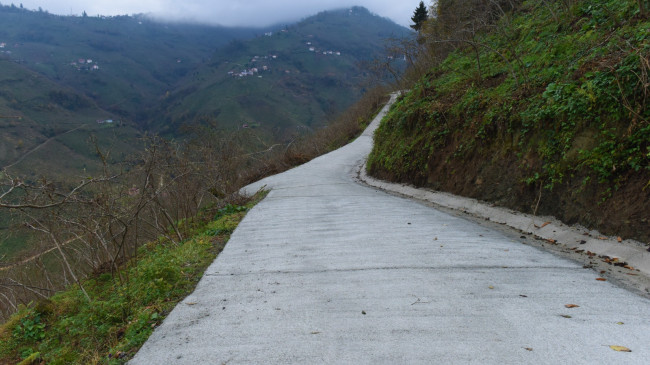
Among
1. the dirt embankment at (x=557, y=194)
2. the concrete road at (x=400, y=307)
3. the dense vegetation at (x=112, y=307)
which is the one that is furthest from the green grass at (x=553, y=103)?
the dense vegetation at (x=112, y=307)

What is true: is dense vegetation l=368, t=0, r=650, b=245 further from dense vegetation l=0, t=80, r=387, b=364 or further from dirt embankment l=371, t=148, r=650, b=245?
dense vegetation l=0, t=80, r=387, b=364

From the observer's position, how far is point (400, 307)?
11.3 ft

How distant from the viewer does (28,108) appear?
4788 inches

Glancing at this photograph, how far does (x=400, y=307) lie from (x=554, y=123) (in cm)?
452

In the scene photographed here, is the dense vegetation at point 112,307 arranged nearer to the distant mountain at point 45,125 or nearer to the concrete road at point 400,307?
the concrete road at point 400,307

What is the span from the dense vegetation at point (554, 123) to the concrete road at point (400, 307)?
115cm

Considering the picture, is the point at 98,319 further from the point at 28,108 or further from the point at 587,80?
the point at 28,108

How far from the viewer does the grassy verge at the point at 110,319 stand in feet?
11.1

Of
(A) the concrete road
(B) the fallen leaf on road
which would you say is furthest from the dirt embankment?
(B) the fallen leaf on road

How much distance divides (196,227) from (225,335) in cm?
624

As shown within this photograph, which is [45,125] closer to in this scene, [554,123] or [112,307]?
[112,307]

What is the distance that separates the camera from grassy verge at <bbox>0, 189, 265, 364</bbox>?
3.38 metres

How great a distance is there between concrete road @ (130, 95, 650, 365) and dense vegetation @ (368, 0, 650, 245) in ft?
3.76

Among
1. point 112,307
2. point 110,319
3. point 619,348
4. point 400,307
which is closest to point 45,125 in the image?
point 112,307
